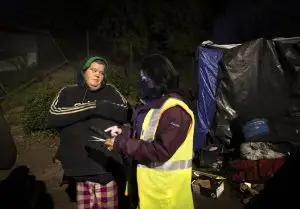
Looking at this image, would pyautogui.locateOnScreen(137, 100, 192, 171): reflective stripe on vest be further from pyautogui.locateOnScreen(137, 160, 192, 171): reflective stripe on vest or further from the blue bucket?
the blue bucket

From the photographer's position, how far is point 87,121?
2.93 meters

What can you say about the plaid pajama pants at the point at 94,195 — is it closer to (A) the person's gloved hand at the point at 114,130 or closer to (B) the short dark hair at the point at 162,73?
(A) the person's gloved hand at the point at 114,130

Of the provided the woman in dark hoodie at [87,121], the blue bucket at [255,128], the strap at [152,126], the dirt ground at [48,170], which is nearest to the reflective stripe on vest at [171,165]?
the strap at [152,126]

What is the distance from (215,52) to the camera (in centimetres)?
533

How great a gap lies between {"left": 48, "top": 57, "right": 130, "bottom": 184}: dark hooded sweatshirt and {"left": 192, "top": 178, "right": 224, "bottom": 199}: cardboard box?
6.10ft

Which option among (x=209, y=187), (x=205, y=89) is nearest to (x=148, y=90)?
(x=209, y=187)

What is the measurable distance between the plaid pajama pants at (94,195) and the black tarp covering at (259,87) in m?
2.75

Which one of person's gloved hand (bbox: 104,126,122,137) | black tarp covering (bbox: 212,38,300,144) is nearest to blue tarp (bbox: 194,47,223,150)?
black tarp covering (bbox: 212,38,300,144)

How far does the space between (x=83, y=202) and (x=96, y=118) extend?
85cm

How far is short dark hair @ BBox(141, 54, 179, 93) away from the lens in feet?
7.64

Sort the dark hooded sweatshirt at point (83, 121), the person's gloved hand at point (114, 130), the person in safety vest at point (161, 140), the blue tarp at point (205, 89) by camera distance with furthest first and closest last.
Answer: the blue tarp at point (205, 89) < the dark hooded sweatshirt at point (83, 121) < the person's gloved hand at point (114, 130) < the person in safety vest at point (161, 140)

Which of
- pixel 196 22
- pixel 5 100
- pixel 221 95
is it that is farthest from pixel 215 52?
pixel 196 22

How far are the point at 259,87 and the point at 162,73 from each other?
11.3 feet

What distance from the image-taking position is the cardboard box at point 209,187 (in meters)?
4.41
